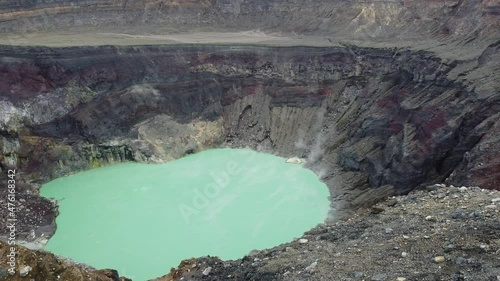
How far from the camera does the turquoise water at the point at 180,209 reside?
20.1 m

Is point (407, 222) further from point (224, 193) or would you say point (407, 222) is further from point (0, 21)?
point (0, 21)

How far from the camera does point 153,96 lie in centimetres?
3186

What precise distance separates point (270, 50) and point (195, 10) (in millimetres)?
11902

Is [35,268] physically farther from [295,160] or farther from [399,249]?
[295,160]

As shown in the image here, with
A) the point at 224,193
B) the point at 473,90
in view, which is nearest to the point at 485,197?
the point at 473,90

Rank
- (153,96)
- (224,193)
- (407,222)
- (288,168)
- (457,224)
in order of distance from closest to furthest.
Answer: (457,224) → (407,222) → (224,193) → (288,168) → (153,96)

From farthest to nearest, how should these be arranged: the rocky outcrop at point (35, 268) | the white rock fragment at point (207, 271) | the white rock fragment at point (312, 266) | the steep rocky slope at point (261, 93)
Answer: the steep rocky slope at point (261, 93)
the white rock fragment at point (207, 271)
the white rock fragment at point (312, 266)
the rocky outcrop at point (35, 268)

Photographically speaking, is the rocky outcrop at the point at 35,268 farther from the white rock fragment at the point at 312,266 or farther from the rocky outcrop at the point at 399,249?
the white rock fragment at the point at 312,266

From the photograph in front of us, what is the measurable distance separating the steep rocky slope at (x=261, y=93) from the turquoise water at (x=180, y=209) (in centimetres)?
115

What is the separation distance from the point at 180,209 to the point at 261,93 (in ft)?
40.3

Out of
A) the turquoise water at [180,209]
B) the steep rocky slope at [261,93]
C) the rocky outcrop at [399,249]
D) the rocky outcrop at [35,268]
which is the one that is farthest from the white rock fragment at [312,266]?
the steep rocky slope at [261,93]

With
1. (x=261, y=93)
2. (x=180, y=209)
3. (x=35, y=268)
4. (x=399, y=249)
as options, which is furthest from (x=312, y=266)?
(x=261, y=93)

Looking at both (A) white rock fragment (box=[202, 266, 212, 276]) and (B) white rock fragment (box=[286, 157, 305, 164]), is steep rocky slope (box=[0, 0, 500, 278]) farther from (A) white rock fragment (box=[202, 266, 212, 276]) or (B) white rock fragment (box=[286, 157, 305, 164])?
(A) white rock fragment (box=[202, 266, 212, 276])

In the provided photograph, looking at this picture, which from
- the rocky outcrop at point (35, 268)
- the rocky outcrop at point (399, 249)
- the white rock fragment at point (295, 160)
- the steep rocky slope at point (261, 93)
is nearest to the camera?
the rocky outcrop at point (35, 268)
